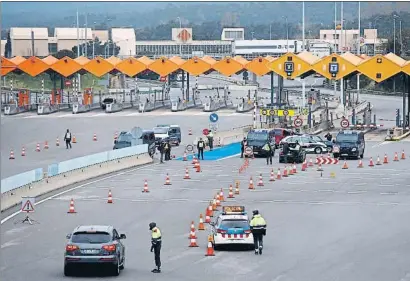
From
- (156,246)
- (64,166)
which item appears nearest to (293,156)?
(64,166)

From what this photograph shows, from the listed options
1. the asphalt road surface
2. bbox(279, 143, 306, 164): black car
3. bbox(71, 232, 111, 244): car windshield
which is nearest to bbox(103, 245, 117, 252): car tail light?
bbox(71, 232, 111, 244): car windshield

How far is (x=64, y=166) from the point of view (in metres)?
43.7

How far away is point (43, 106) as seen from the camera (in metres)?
89.1

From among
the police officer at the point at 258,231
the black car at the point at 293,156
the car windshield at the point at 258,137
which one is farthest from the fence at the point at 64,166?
the police officer at the point at 258,231

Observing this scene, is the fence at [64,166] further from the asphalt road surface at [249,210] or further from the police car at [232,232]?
the police car at [232,232]

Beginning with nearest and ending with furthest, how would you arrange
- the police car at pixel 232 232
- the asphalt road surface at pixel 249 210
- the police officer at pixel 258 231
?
1. the asphalt road surface at pixel 249 210
2. the police officer at pixel 258 231
3. the police car at pixel 232 232

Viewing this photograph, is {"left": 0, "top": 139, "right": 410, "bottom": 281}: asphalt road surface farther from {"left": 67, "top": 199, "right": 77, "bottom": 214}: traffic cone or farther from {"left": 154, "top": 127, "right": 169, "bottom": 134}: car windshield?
{"left": 154, "top": 127, "right": 169, "bottom": 134}: car windshield

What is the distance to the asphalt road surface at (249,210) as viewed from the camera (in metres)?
26.3

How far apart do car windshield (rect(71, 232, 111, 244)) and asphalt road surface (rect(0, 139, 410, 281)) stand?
30.5 inches

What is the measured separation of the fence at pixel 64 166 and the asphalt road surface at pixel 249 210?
95cm

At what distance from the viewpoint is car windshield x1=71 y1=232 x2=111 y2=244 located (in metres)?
24.8

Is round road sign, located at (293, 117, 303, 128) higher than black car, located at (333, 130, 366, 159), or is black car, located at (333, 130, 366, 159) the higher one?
round road sign, located at (293, 117, 303, 128)

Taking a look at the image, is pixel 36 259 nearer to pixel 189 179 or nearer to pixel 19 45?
pixel 189 179

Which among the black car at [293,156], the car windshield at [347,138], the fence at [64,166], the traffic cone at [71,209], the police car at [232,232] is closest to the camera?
the police car at [232,232]
